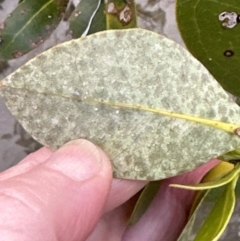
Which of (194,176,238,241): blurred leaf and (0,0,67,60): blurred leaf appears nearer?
(194,176,238,241): blurred leaf

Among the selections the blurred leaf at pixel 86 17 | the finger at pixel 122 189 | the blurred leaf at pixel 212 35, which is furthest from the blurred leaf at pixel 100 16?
the finger at pixel 122 189

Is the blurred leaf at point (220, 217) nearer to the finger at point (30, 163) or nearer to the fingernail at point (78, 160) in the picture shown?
the fingernail at point (78, 160)

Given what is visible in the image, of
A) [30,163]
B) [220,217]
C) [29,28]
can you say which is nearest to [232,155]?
[220,217]

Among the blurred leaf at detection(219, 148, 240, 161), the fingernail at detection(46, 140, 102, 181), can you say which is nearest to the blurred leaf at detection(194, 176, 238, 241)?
the blurred leaf at detection(219, 148, 240, 161)

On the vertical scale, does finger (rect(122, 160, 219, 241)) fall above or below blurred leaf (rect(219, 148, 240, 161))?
below

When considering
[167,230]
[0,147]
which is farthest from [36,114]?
[0,147]

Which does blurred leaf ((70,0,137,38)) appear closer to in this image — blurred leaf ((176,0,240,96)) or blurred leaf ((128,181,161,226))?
blurred leaf ((176,0,240,96))

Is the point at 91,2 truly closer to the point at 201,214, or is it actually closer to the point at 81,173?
the point at 81,173
